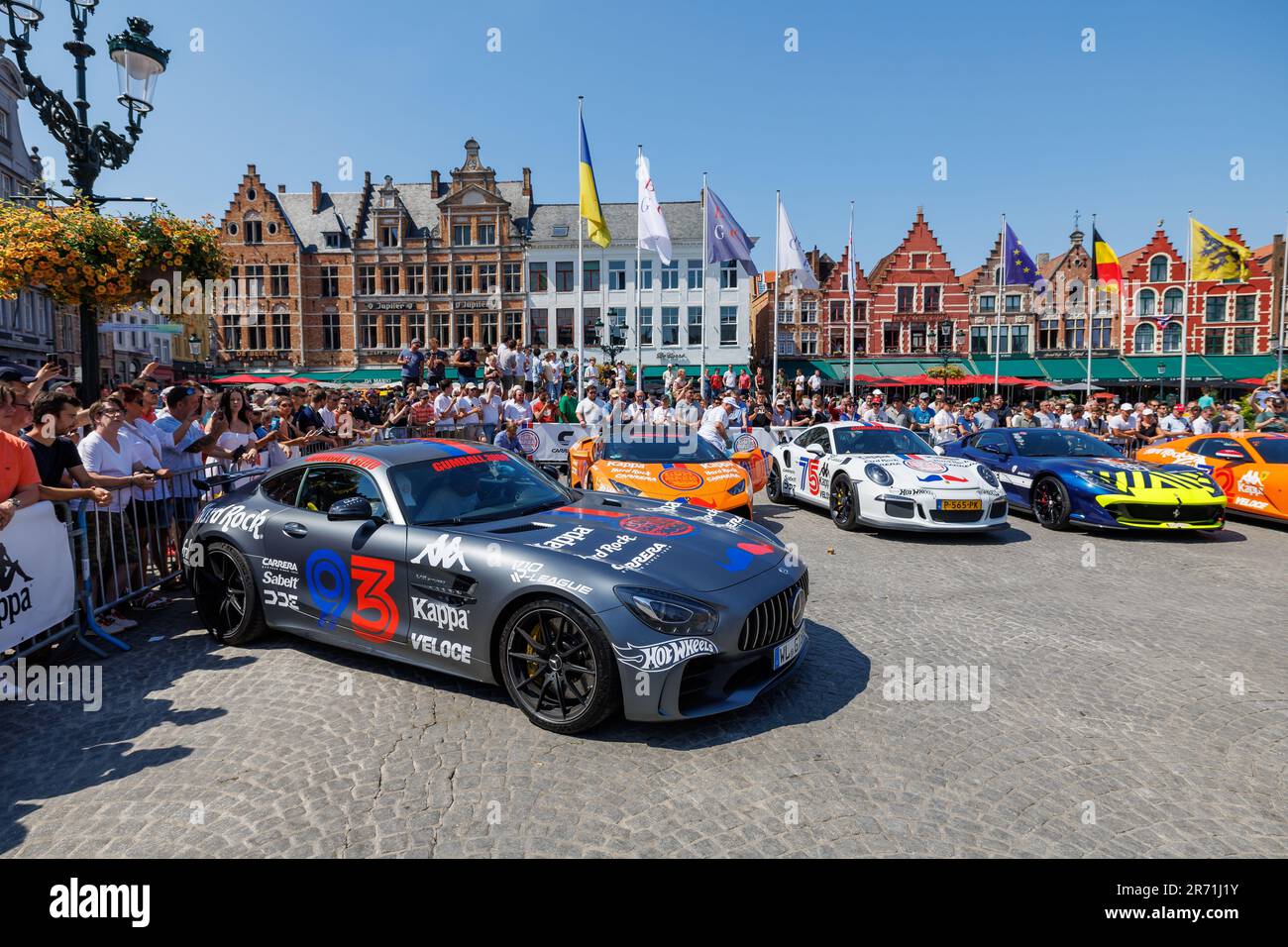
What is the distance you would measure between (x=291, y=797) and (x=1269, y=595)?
7.68m

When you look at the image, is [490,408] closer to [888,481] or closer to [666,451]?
[666,451]

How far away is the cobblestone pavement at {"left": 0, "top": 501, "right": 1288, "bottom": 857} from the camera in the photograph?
3.01m

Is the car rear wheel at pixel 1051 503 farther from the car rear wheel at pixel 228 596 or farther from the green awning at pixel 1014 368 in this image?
the green awning at pixel 1014 368

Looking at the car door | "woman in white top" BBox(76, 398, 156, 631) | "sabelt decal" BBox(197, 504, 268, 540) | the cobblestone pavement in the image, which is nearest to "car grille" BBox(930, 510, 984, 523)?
the cobblestone pavement

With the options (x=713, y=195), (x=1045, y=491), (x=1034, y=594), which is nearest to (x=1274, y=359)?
(x=713, y=195)

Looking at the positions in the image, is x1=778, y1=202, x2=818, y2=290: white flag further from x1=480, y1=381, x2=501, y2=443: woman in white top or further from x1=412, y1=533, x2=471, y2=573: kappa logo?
x1=412, y1=533, x2=471, y2=573: kappa logo

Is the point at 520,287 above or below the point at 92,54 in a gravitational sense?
above

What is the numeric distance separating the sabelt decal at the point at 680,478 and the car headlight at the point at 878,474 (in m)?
2.19

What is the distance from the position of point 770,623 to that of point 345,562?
2.63 metres

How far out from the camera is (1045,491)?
32.4 ft

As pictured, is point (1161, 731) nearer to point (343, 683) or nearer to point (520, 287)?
point (343, 683)

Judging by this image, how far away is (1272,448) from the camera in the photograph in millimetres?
10281

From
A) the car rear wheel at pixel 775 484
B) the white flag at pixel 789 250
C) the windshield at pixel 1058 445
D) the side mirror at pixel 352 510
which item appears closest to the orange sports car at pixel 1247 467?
the windshield at pixel 1058 445

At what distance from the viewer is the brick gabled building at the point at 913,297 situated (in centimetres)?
5150
